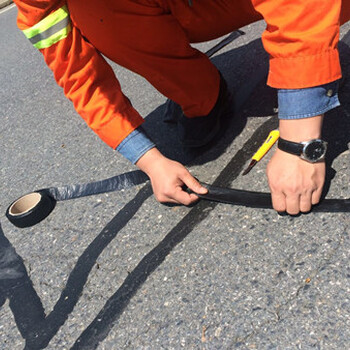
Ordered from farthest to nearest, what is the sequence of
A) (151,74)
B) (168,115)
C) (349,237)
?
(168,115)
(151,74)
(349,237)

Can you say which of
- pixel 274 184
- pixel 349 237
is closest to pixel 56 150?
pixel 274 184

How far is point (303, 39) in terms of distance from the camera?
104cm

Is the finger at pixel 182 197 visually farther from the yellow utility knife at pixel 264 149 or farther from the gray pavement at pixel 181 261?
the yellow utility knife at pixel 264 149

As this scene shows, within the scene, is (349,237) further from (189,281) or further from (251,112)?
(251,112)

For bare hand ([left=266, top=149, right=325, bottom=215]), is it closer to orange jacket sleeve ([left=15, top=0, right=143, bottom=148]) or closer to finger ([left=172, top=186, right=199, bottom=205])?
finger ([left=172, top=186, right=199, bottom=205])

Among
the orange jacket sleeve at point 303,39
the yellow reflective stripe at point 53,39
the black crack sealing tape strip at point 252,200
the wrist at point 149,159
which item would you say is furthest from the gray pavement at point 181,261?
the yellow reflective stripe at point 53,39

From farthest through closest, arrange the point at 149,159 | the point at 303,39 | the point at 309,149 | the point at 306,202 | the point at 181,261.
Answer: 1. the point at 149,159
2. the point at 181,261
3. the point at 306,202
4. the point at 309,149
5. the point at 303,39

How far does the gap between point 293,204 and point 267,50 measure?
1.42 feet

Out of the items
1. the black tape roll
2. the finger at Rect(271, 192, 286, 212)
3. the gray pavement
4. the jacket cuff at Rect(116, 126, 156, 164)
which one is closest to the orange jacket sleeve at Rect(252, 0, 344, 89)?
the finger at Rect(271, 192, 286, 212)

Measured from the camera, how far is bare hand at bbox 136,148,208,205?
4.77 ft

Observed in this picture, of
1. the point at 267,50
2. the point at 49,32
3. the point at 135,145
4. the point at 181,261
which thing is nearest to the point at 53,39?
the point at 49,32

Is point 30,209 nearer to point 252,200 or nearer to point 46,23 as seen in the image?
point 46,23

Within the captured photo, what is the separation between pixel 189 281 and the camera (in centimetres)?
131

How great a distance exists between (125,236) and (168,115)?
2.24ft
